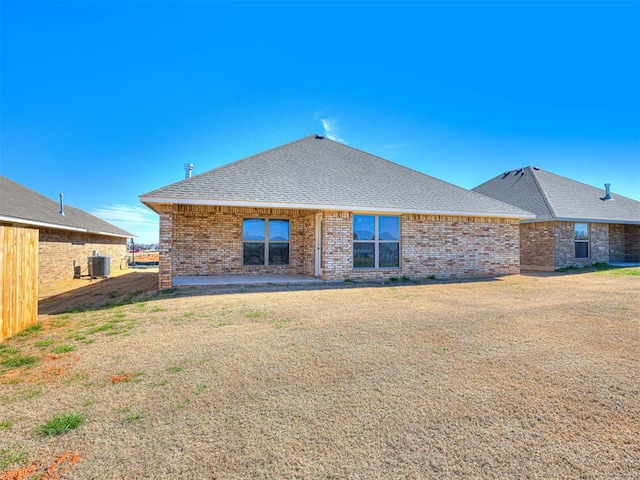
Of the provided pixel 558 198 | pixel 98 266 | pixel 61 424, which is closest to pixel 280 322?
pixel 61 424

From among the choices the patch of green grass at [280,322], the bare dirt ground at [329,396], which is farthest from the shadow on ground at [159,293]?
the patch of green grass at [280,322]

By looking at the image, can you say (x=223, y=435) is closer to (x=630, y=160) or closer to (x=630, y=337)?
(x=630, y=337)

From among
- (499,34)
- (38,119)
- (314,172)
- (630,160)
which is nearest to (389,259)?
(314,172)

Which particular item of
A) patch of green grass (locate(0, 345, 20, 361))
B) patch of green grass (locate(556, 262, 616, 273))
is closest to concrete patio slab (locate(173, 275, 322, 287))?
patch of green grass (locate(0, 345, 20, 361))

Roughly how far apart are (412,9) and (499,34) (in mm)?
4027

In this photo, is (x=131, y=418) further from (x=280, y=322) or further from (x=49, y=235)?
(x=49, y=235)

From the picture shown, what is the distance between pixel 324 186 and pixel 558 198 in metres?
14.2

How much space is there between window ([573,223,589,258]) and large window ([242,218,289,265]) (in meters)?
15.0

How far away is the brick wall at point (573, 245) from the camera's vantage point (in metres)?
16.0

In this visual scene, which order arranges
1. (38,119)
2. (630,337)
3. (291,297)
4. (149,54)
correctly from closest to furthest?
(630,337)
(291,297)
(149,54)
(38,119)

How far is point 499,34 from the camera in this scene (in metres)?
12.3

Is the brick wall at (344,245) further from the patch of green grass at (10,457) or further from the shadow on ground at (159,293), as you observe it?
the patch of green grass at (10,457)

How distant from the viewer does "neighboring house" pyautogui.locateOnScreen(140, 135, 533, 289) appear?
36.3 feet

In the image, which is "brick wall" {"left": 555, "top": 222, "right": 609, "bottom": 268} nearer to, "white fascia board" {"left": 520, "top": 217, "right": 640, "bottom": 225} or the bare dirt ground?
"white fascia board" {"left": 520, "top": 217, "right": 640, "bottom": 225}
